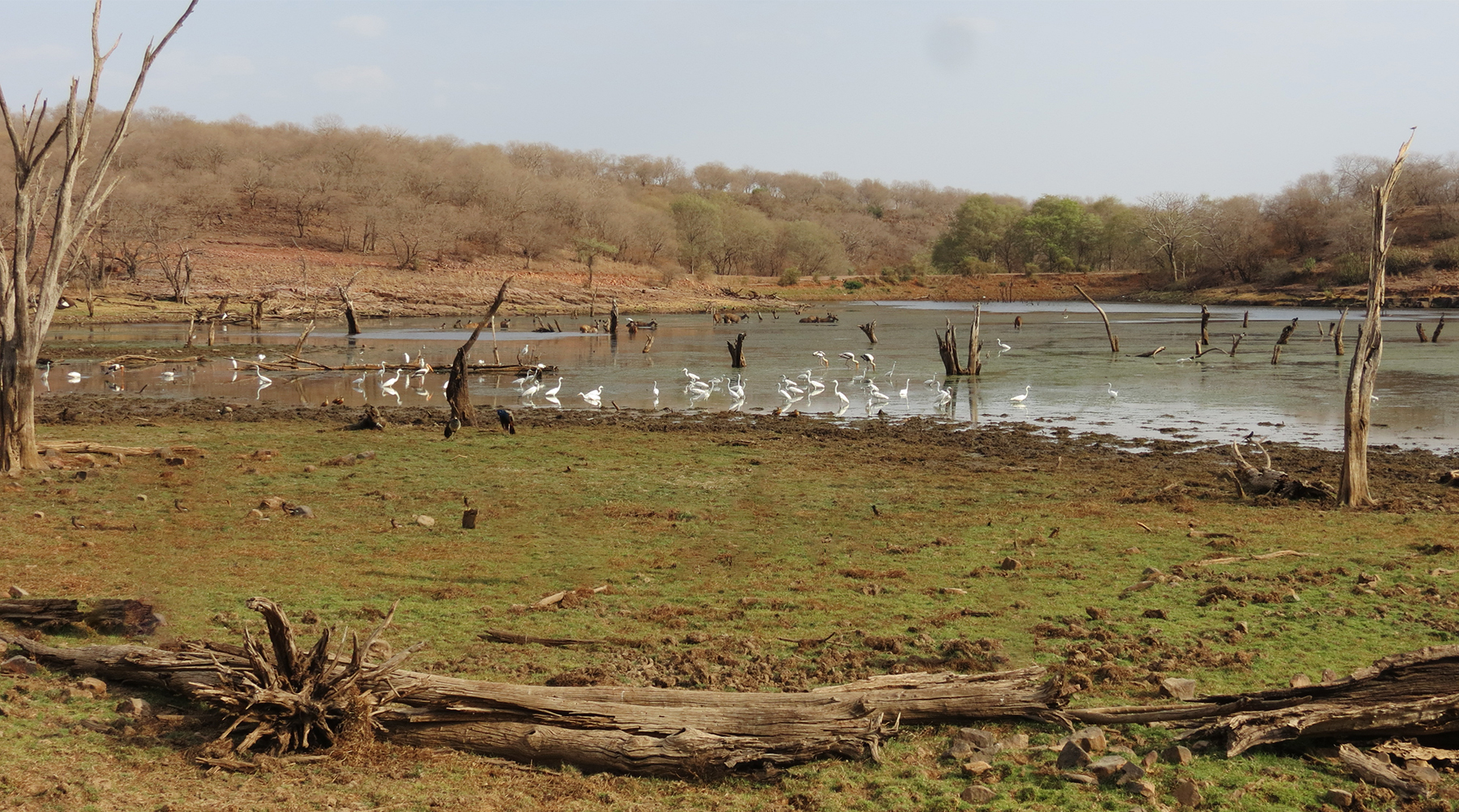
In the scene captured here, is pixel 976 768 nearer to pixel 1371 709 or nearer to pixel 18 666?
pixel 1371 709

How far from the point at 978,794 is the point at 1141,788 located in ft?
2.08

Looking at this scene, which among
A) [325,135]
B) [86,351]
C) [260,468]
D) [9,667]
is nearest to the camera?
[9,667]

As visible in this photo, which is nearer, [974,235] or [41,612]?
[41,612]

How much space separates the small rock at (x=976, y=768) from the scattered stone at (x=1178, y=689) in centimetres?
130

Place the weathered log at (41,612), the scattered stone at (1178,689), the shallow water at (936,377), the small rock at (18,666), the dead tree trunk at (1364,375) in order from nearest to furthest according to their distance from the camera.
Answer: the small rock at (18,666) < the scattered stone at (1178,689) < the weathered log at (41,612) < the dead tree trunk at (1364,375) < the shallow water at (936,377)

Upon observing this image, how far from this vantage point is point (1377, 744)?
4.42 m

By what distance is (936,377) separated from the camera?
90.2 ft

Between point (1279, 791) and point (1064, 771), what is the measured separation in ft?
2.62

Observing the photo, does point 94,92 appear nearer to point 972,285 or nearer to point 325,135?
point 972,285

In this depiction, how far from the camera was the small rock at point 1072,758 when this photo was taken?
439 cm

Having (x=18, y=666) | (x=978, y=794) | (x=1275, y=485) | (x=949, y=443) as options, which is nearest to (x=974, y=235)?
(x=949, y=443)

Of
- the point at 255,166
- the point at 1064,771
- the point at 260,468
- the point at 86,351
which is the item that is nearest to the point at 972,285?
the point at 255,166

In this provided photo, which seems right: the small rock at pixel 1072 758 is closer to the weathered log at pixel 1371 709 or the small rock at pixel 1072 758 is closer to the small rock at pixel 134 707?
the weathered log at pixel 1371 709

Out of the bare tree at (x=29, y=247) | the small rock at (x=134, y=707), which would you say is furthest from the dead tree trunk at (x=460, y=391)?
the small rock at (x=134, y=707)
